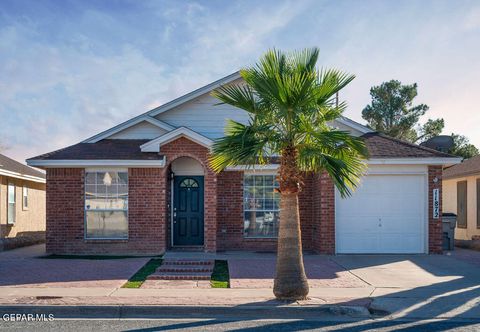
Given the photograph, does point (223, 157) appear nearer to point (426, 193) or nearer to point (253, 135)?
point (253, 135)

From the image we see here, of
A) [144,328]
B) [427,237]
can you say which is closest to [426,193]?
[427,237]

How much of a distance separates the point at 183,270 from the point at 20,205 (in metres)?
11.9

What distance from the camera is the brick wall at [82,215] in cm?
1616

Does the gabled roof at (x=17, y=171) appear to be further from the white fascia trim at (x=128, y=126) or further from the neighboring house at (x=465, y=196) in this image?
the neighboring house at (x=465, y=196)

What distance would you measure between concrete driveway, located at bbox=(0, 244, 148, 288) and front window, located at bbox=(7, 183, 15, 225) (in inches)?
195

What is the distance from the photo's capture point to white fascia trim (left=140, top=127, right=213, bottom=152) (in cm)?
1614

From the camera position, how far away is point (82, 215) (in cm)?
1628

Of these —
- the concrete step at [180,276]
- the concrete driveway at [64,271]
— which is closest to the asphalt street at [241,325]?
the concrete driveway at [64,271]

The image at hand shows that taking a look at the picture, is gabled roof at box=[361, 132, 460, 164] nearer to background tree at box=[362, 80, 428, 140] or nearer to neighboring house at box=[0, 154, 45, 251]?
neighboring house at box=[0, 154, 45, 251]

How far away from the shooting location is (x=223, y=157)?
9.84 m

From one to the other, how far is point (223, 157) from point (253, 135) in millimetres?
661

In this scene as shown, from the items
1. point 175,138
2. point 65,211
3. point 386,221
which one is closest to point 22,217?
point 65,211

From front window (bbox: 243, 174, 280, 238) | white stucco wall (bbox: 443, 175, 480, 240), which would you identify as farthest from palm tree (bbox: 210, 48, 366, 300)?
white stucco wall (bbox: 443, 175, 480, 240)

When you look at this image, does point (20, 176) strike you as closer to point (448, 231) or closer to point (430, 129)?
point (448, 231)
